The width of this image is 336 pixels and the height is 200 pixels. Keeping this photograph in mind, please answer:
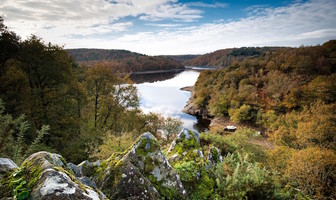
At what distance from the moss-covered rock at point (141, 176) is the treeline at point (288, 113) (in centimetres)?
387

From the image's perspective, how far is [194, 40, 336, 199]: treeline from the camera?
1068 centimetres

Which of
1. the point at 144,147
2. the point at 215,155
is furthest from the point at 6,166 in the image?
the point at 215,155

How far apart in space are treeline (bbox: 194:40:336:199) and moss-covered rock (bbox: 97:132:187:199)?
12.7ft

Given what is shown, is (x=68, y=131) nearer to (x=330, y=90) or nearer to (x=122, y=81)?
(x=122, y=81)

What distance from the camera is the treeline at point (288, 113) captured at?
1068cm

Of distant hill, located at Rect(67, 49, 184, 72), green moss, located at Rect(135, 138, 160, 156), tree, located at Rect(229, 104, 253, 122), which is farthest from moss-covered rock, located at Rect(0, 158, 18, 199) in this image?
distant hill, located at Rect(67, 49, 184, 72)

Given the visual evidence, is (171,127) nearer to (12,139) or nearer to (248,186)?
(12,139)

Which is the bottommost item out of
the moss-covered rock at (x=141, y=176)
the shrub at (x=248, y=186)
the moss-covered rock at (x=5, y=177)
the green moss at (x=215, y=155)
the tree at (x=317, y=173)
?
the tree at (x=317, y=173)

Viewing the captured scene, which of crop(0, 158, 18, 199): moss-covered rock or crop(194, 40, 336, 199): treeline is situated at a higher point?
crop(0, 158, 18, 199): moss-covered rock

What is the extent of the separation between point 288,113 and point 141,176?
1610 inches

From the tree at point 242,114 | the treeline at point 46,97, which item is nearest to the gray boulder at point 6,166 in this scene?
the treeline at point 46,97

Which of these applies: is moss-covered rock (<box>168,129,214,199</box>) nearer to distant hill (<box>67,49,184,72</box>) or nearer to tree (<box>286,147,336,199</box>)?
tree (<box>286,147,336,199</box>)

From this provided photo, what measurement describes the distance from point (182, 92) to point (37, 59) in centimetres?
6983

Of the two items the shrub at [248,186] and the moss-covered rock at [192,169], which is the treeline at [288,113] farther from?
the moss-covered rock at [192,169]
